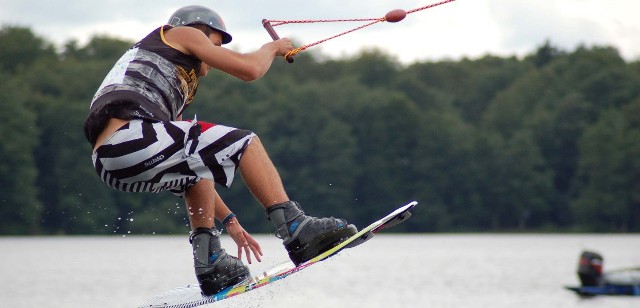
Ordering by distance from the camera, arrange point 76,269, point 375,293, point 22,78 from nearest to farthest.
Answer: point 375,293, point 76,269, point 22,78

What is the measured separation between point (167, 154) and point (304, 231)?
1032 mm

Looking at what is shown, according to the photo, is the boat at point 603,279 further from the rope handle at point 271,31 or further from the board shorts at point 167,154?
the board shorts at point 167,154

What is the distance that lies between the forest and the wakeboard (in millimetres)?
48787

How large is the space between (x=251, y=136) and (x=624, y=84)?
7883 centimetres

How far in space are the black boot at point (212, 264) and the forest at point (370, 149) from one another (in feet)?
161

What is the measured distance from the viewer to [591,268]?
2720 centimetres

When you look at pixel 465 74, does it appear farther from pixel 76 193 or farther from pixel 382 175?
pixel 76 193

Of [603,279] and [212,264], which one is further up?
[603,279]

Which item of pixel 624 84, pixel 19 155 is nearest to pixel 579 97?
pixel 624 84

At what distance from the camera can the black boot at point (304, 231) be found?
26.3 feet

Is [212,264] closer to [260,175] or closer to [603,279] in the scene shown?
[260,175]

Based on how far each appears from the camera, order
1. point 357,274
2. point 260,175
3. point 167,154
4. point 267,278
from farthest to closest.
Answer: point 357,274 < point 267,278 < point 260,175 < point 167,154

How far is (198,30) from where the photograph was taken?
25.1 feet

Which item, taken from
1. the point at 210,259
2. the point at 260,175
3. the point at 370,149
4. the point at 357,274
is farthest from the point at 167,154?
the point at 370,149
